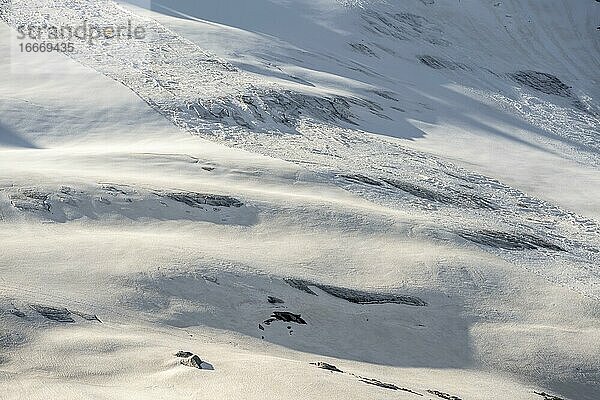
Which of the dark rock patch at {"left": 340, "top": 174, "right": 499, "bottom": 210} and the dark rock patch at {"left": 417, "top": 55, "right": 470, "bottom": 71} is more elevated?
the dark rock patch at {"left": 417, "top": 55, "right": 470, "bottom": 71}

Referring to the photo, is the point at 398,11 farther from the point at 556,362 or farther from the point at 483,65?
the point at 556,362

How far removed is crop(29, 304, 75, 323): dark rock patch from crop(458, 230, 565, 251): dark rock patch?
9030 mm

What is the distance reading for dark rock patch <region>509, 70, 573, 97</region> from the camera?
39219mm

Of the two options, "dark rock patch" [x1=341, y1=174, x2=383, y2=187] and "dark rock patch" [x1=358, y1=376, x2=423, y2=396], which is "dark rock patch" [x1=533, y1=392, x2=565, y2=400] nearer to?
"dark rock patch" [x1=358, y1=376, x2=423, y2=396]

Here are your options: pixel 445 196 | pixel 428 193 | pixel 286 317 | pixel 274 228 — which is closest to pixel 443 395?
pixel 286 317

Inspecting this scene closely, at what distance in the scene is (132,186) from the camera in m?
16.6

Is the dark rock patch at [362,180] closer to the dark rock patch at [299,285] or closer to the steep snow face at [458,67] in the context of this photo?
the steep snow face at [458,67]

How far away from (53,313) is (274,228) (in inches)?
236

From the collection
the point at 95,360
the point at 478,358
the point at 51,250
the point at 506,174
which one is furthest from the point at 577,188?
the point at 95,360

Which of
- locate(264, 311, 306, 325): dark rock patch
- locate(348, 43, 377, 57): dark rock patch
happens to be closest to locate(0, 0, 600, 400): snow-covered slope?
locate(264, 311, 306, 325): dark rock patch

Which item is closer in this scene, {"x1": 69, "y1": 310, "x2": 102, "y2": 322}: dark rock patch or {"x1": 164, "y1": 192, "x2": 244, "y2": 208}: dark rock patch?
{"x1": 69, "y1": 310, "x2": 102, "y2": 322}: dark rock patch

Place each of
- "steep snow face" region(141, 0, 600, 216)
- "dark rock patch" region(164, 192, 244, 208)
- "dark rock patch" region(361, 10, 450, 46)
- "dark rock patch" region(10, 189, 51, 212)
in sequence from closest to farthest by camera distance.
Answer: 1. "dark rock patch" region(10, 189, 51, 212)
2. "dark rock patch" region(164, 192, 244, 208)
3. "steep snow face" region(141, 0, 600, 216)
4. "dark rock patch" region(361, 10, 450, 46)

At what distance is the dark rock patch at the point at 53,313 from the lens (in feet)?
35.3

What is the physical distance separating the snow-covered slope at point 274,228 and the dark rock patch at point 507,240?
7 cm
